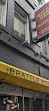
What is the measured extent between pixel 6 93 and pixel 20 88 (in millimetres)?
881

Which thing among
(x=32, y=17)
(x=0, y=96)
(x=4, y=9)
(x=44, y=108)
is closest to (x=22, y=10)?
(x=32, y=17)

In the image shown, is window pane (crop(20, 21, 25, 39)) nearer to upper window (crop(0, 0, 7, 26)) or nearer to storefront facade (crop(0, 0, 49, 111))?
storefront facade (crop(0, 0, 49, 111))

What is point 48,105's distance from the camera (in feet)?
24.8

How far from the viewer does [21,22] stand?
787 centimetres

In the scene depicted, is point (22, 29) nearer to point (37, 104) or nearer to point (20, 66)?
point (20, 66)

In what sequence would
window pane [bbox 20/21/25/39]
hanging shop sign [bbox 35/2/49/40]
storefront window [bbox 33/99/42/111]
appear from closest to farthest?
storefront window [bbox 33/99/42/111], hanging shop sign [bbox 35/2/49/40], window pane [bbox 20/21/25/39]

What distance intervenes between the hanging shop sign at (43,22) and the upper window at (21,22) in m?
1.11

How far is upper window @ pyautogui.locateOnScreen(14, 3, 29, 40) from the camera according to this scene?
729cm

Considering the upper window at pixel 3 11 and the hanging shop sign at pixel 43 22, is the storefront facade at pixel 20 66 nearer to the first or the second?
the upper window at pixel 3 11

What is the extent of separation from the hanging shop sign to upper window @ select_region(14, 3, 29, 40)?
1.11 m

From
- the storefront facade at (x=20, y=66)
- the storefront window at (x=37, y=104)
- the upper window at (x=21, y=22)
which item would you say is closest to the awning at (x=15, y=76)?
the storefront facade at (x=20, y=66)

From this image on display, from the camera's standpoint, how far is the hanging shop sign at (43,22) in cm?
654

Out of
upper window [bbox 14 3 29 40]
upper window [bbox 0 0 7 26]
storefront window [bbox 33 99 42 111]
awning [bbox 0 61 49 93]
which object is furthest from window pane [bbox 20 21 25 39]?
storefront window [bbox 33 99 42 111]

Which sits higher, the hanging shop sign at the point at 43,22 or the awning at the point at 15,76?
the hanging shop sign at the point at 43,22
